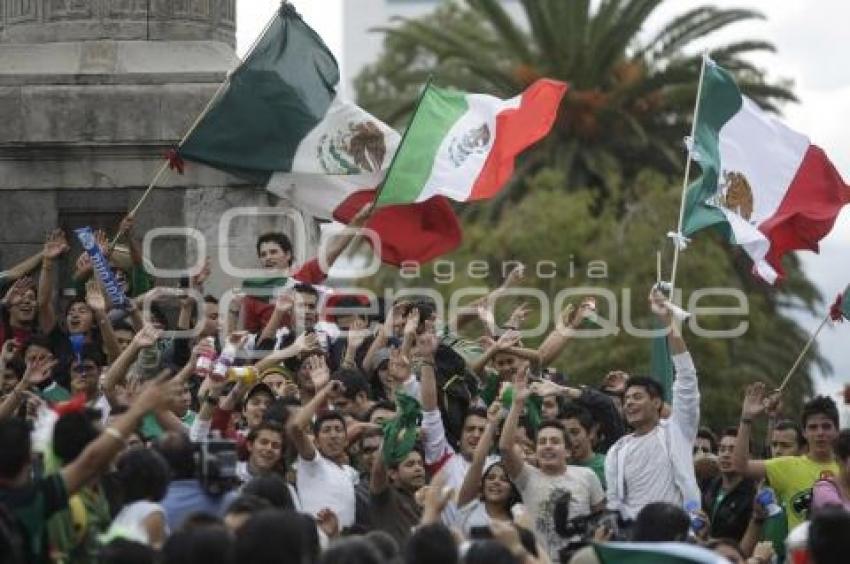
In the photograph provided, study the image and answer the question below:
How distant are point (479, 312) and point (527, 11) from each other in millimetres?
27415

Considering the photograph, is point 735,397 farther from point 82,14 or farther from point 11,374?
point 11,374

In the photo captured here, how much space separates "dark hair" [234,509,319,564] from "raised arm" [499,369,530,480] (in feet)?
14.2

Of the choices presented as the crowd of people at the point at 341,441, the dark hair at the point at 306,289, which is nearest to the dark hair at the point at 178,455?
the crowd of people at the point at 341,441

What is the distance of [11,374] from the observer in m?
19.3

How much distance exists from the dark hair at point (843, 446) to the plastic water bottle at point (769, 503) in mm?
821

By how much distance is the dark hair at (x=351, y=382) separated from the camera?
1969 cm

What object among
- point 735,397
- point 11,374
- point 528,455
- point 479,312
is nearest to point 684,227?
point 479,312

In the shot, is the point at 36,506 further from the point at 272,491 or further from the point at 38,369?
the point at 38,369

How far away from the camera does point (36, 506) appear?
14.0 meters

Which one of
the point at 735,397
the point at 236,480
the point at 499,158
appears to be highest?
the point at 499,158

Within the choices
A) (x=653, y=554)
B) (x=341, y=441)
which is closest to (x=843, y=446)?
(x=341, y=441)

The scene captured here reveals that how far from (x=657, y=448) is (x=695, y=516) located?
0.53 metres

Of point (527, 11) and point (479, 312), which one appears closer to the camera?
point (479, 312)

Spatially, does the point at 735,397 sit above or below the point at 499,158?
below
